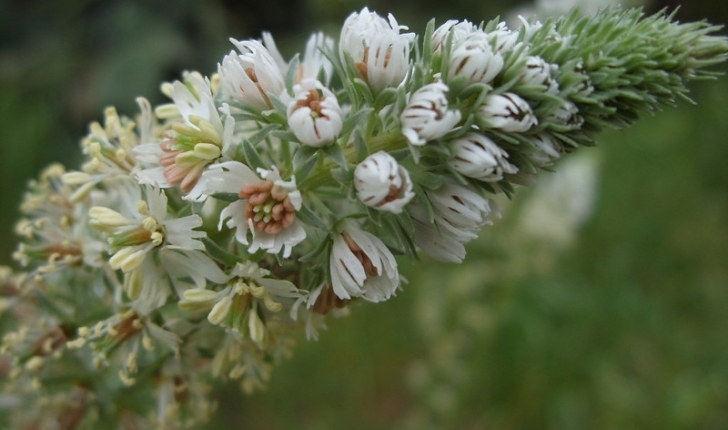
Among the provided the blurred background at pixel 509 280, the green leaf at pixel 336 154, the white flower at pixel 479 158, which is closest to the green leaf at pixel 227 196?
the green leaf at pixel 336 154

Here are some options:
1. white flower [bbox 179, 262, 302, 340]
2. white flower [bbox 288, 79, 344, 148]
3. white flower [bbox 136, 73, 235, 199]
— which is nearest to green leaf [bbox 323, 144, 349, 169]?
white flower [bbox 288, 79, 344, 148]

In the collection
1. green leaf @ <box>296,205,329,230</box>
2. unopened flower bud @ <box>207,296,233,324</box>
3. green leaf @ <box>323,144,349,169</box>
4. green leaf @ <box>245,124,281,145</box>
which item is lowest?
unopened flower bud @ <box>207,296,233,324</box>

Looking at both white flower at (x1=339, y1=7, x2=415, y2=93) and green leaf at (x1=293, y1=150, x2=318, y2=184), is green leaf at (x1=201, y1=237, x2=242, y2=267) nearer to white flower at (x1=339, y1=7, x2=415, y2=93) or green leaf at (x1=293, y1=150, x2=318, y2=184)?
green leaf at (x1=293, y1=150, x2=318, y2=184)

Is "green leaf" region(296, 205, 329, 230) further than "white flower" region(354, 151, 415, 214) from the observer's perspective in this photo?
Yes

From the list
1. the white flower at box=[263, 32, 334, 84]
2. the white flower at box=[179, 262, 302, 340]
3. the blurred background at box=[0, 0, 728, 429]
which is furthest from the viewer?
the blurred background at box=[0, 0, 728, 429]

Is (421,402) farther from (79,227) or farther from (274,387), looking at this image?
(79,227)

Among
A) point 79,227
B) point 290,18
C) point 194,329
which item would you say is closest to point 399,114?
point 194,329
